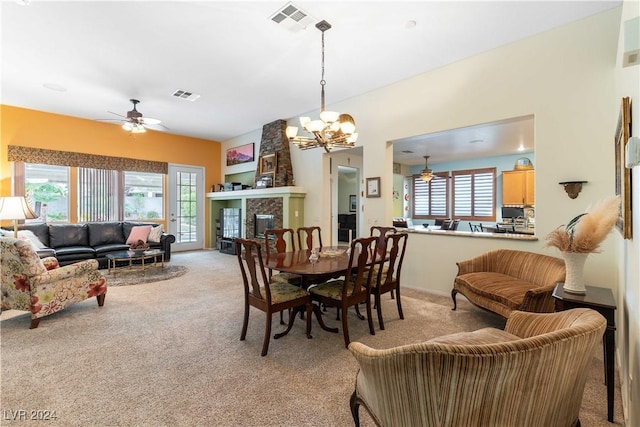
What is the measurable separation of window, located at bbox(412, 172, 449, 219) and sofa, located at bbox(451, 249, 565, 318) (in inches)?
240

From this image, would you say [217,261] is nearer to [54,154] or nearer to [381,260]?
[54,154]

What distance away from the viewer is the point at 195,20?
9.84 ft

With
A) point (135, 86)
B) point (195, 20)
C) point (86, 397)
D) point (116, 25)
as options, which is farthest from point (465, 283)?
point (135, 86)

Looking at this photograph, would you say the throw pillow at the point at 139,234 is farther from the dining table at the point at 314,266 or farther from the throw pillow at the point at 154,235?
the dining table at the point at 314,266

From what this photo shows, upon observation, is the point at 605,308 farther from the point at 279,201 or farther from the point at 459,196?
the point at 459,196

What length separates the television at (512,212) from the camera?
21.7 ft

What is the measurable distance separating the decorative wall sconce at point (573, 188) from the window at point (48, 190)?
28.1ft

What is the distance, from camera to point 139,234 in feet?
19.3

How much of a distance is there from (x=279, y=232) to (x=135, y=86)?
139 inches

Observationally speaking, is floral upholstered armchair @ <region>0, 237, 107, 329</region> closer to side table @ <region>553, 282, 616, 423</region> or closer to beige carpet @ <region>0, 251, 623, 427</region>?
beige carpet @ <region>0, 251, 623, 427</region>

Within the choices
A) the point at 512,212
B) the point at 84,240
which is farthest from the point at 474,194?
the point at 84,240

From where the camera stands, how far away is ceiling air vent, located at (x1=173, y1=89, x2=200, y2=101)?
4932 mm

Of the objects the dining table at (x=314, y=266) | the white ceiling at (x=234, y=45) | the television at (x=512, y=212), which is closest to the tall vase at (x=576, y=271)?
the dining table at (x=314, y=266)

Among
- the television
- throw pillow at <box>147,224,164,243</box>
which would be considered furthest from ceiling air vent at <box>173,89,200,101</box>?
the television
